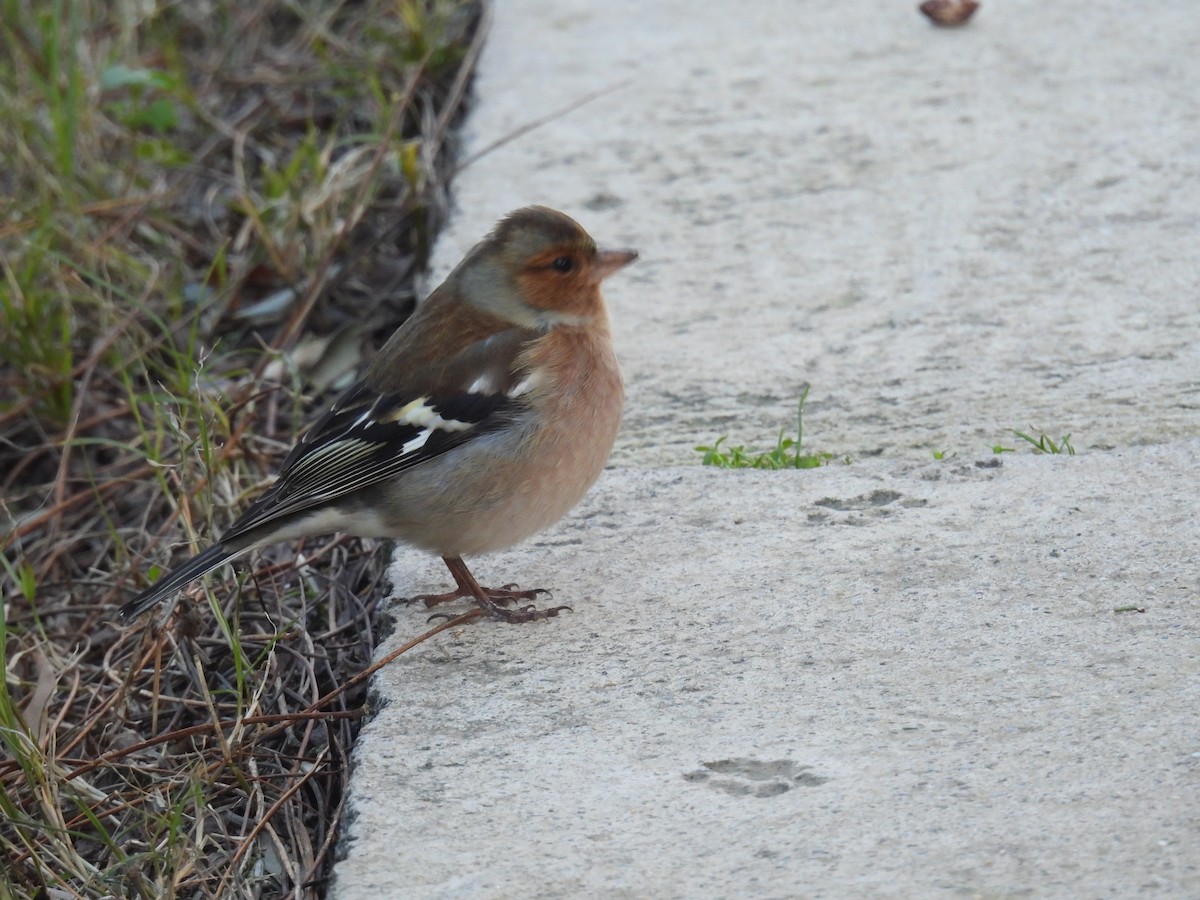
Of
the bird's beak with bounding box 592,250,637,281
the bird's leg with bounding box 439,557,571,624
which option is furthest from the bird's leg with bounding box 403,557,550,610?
the bird's beak with bounding box 592,250,637,281

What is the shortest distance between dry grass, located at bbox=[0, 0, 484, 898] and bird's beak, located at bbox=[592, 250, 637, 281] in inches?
36.0

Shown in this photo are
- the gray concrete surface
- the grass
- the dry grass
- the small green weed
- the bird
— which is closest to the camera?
the gray concrete surface

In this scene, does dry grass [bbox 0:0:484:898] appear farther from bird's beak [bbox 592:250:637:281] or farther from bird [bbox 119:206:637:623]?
bird's beak [bbox 592:250:637:281]

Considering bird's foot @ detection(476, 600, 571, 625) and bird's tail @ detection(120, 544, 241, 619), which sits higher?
bird's tail @ detection(120, 544, 241, 619)

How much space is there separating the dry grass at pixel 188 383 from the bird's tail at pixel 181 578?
107mm

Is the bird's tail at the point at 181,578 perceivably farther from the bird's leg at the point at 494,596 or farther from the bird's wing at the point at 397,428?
the bird's leg at the point at 494,596

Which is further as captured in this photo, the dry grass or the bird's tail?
the bird's tail

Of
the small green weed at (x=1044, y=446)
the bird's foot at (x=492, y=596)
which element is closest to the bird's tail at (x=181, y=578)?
the bird's foot at (x=492, y=596)

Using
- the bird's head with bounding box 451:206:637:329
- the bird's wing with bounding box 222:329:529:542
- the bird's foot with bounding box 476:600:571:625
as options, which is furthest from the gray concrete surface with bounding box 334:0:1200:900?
the bird's head with bounding box 451:206:637:329

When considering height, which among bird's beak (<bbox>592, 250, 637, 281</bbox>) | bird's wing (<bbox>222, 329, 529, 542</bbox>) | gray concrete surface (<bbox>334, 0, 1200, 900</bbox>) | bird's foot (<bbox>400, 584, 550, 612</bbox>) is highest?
bird's beak (<bbox>592, 250, 637, 281</bbox>)

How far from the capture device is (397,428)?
3254 mm

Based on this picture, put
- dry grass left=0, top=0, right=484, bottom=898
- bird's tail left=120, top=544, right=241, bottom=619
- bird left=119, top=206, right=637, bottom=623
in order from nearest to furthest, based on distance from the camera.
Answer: dry grass left=0, top=0, right=484, bottom=898 → bird's tail left=120, top=544, right=241, bottom=619 → bird left=119, top=206, right=637, bottom=623

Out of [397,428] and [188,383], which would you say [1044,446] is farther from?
[188,383]

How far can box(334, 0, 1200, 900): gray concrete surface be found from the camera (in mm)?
2332
